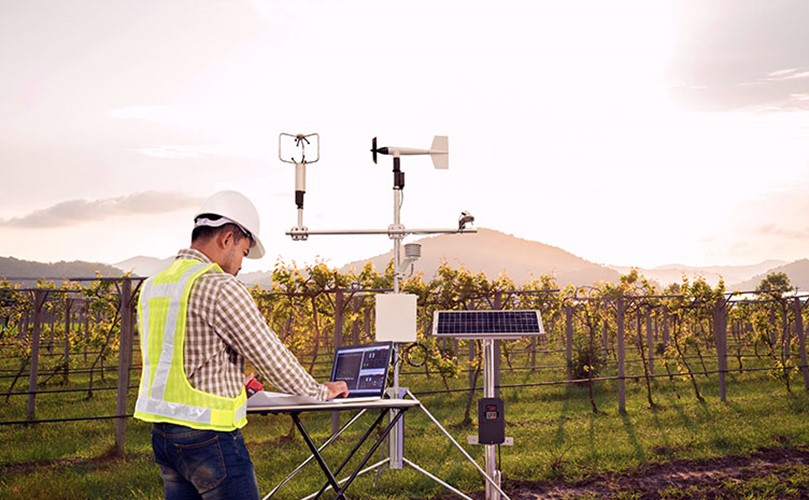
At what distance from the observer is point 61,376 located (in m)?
17.0

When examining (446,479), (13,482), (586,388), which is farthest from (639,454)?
(13,482)

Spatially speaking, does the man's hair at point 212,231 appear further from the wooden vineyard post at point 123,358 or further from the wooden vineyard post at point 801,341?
the wooden vineyard post at point 801,341

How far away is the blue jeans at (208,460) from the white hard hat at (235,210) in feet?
2.73

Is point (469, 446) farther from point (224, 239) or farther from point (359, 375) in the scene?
point (224, 239)

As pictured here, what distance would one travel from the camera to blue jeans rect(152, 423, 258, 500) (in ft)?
8.96

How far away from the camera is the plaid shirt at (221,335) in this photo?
2783 mm

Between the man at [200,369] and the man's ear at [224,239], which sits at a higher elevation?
the man's ear at [224,239]

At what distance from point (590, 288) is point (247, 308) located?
43.7 ft

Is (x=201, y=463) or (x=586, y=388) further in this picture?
(x=586, y=388)

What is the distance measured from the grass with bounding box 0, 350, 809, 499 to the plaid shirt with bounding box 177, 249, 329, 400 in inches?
180

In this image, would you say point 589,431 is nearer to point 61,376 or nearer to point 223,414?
point 223,414

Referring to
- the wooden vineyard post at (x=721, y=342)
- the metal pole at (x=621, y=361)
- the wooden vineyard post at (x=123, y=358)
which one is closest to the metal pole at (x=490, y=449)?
the wooden vineyard post at (x=123, y=358)

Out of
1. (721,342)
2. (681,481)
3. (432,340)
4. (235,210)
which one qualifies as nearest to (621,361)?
(721,342)

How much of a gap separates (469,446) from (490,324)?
446 cm
